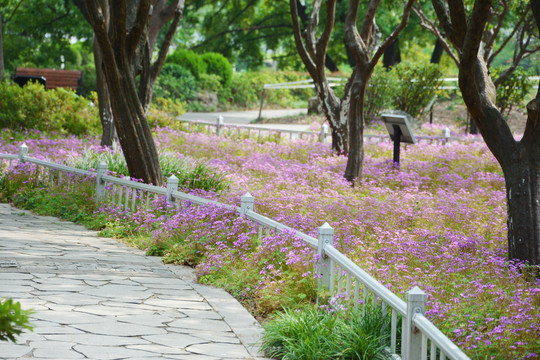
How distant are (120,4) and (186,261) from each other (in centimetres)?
472

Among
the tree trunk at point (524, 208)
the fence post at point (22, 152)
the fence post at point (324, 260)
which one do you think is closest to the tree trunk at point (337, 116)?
the fence post at point (22, 152)

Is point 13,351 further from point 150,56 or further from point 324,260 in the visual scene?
point 150,56

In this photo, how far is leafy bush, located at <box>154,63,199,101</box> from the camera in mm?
32281

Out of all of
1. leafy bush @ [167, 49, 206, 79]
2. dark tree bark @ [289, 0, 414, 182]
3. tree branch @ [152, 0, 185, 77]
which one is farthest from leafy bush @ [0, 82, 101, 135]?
leafy bush @ [167, 49, 206, 79]

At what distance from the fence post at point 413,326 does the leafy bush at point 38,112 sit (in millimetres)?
16045

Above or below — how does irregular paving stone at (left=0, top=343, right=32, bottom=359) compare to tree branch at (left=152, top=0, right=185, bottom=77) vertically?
below

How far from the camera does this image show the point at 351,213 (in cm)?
966

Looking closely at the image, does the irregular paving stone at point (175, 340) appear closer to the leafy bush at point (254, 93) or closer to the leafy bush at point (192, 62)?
the leafy bush at point (192, 62)

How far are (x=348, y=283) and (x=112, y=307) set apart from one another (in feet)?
7.07

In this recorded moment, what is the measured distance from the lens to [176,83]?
108 ft

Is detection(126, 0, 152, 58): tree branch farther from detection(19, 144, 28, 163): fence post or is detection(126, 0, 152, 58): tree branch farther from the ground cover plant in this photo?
detection(19, 144, 28, 163): fence post

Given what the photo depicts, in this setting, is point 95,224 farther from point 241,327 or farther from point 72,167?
point 241,327

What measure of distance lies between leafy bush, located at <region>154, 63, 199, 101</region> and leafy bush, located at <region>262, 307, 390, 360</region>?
2710cm

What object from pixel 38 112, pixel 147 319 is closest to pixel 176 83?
pixel 38 112
